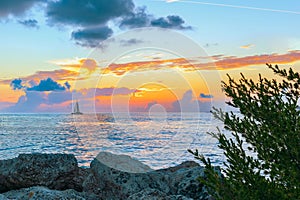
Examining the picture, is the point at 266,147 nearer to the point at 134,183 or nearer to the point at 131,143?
the point at 134,183

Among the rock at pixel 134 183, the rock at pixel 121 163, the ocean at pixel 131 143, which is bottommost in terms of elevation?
the ocean at pixel 131 143

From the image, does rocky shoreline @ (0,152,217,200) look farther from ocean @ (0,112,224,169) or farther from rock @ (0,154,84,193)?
ocean @ (0,112,224,169)

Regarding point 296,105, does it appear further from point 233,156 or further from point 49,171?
point 49,171

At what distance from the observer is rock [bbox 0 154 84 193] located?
11.2 meters

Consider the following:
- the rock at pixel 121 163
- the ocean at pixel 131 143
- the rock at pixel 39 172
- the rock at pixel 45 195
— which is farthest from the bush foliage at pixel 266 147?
the rock at pixel 39 172

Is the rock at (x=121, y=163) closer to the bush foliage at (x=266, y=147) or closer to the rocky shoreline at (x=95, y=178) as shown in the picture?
the rocky shoreline at (x=95, y=178)

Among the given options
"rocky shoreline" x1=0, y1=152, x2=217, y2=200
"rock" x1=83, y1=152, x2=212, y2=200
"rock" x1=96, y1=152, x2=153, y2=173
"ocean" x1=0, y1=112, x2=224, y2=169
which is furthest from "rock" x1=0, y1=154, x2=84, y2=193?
"ocean" x1=0, y1=112, x2=224, y2=169

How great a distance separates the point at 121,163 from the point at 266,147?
735 cm

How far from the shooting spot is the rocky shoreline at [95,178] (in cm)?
1070

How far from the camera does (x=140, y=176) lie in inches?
437

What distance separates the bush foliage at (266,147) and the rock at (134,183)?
5741mm

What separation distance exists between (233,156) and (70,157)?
7.91 m

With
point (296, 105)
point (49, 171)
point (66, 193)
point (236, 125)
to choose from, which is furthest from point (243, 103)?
point (49, 171)

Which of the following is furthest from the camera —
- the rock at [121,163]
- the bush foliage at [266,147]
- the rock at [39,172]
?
the rock at [121,163]
